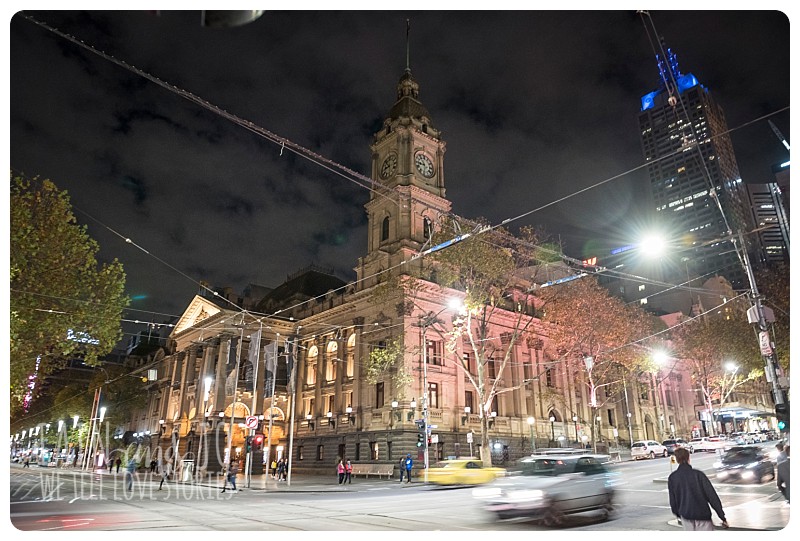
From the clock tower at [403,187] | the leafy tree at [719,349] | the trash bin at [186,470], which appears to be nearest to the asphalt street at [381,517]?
the trash bin at [186,470]

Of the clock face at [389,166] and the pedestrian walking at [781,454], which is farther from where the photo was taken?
the clock face at [389,166]

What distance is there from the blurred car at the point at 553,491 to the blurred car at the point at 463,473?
1483cm

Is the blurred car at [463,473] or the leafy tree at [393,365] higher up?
the leafy tree at [393,365]

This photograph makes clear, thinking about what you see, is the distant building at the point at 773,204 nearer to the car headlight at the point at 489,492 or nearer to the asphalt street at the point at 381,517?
the asphalt street at the point at 381,517

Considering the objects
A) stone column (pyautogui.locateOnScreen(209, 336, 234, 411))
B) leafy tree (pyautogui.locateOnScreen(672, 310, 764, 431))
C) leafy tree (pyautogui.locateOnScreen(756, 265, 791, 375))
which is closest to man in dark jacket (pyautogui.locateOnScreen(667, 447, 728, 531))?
leafy tree (pyautogui.locateOnScreen(756, 265, 791, 375))

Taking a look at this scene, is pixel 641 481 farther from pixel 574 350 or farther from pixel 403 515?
pixel 574 350

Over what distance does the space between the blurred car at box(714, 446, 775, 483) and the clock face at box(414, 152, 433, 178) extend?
3611 cm

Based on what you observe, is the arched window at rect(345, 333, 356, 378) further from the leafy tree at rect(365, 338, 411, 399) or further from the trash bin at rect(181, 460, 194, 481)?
the trash bin at rect(181, 460, 194, 481)

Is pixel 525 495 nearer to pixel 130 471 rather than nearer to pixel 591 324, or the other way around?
pixel 130 471

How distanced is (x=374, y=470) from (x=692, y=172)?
65.9 meters

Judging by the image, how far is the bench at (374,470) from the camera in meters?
38.4

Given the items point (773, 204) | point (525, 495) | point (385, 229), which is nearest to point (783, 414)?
point (525, 495)

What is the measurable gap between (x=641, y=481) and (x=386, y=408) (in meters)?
24.0
